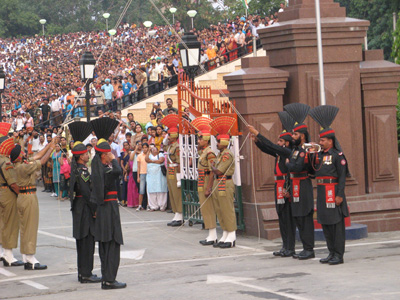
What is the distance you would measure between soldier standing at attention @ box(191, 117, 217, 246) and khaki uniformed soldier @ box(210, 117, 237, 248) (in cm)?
30

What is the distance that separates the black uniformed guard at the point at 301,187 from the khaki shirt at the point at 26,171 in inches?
149

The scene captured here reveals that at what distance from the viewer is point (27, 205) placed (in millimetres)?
12734

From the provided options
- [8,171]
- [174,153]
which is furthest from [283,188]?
[174,153]

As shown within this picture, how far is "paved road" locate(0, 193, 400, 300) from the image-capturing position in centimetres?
1002

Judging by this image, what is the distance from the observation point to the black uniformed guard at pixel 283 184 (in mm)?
12719

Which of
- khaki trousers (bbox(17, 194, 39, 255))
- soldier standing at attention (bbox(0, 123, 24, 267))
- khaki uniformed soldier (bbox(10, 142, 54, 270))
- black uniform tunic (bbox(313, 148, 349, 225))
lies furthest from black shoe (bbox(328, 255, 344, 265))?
soldier standing at attention (bbox(0, 123, 24, 267))

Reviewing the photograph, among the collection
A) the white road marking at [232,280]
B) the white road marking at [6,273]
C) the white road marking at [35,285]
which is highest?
the white road marking at [6,273]

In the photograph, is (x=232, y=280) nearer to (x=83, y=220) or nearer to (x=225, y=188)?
(x=83, y=220)

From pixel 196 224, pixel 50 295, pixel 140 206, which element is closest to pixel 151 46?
pixel 140 206

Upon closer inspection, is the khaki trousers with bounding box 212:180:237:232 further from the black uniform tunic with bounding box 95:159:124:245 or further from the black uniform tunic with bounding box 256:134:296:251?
the black uniform tunic with bounding box 95:159:124:245

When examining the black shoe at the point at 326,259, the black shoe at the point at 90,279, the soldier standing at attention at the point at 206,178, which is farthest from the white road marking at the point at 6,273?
the black shoe at the point at 326,259

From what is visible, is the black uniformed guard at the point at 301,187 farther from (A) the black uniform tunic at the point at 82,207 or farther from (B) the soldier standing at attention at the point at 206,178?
(A) the black uniform tunic at the point at 82,207

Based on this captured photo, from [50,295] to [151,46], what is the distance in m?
34.4

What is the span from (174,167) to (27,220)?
4801 millimetres
